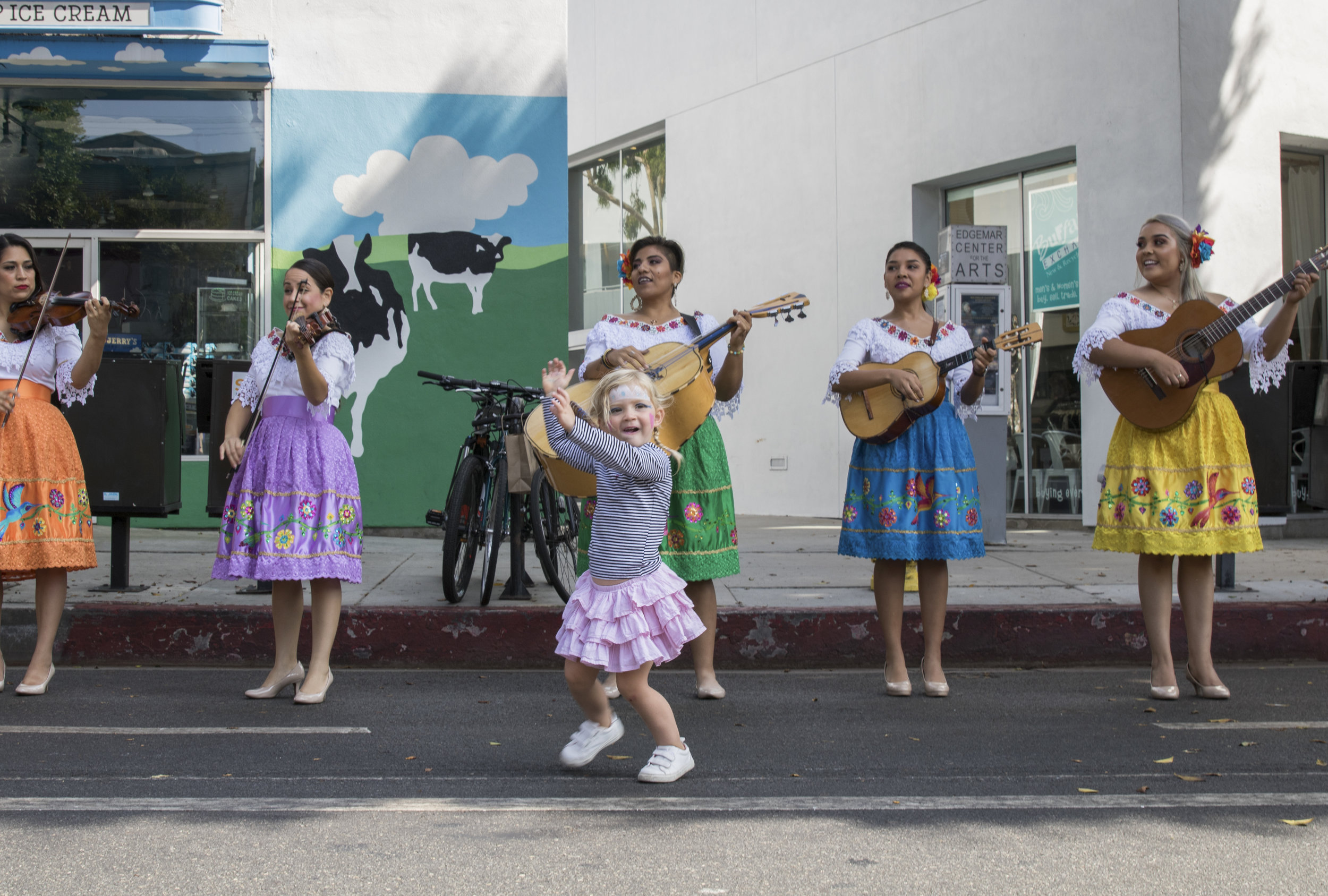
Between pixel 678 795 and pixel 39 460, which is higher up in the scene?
pixel 39 460

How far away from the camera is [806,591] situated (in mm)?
7242

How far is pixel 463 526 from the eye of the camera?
6680 millimetres

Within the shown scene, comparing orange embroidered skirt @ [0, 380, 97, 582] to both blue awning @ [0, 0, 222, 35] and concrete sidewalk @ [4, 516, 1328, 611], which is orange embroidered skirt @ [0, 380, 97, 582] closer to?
concrete sidewalk @ [4, 516, 1328, 611]

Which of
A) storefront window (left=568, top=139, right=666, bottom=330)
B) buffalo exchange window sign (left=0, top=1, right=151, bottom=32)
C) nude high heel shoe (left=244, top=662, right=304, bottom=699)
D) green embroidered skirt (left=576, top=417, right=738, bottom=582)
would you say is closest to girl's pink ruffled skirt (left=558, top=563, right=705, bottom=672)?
green embroidered skirt (left=576, top=417, right=738, bottom=582)

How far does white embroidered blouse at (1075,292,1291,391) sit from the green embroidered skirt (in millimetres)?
1677

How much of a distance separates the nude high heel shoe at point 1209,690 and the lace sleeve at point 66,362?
5.03 m

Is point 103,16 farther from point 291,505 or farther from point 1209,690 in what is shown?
point 1209,690

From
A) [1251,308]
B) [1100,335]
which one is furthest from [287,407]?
[1251,308]

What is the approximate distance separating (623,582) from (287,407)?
1.97 meters

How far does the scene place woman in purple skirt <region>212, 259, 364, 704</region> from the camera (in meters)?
5.10

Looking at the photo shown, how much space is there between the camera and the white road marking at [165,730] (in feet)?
14.9

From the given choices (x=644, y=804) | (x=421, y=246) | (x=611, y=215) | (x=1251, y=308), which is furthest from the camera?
(x=611, y=215)

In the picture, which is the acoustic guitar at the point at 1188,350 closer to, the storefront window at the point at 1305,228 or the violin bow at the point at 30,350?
the violin bow at the point at 30,350

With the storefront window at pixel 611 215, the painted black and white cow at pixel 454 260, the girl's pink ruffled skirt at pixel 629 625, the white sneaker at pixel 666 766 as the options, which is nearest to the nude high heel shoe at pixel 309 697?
the girl's pink ruffled skirt at pixel 629 625
